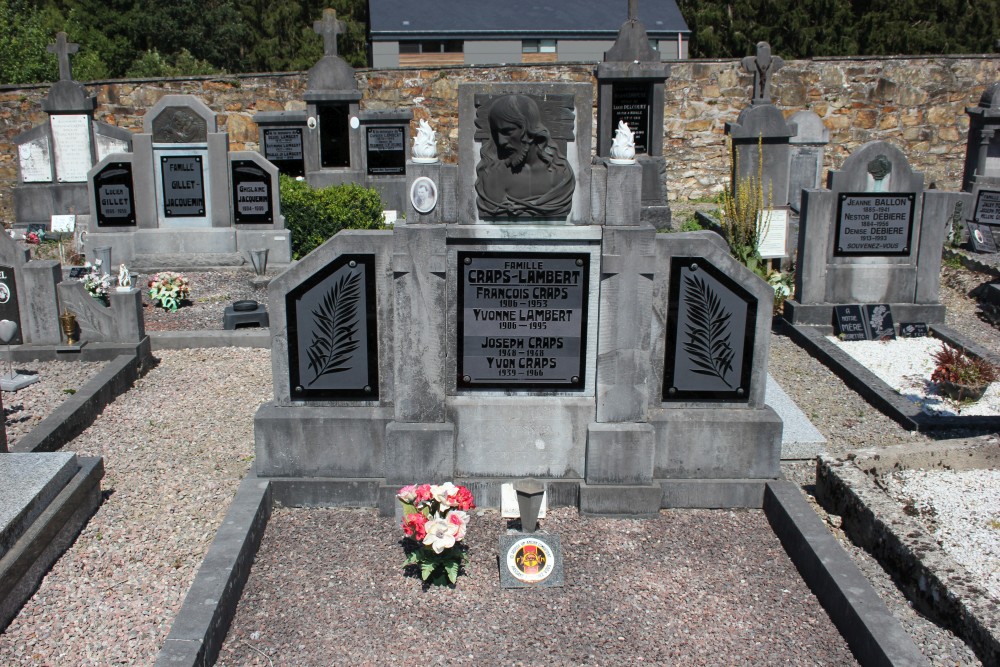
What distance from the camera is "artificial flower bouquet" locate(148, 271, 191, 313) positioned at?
11062 millimetres

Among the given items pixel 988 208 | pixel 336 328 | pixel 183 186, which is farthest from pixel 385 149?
pixel 336 328

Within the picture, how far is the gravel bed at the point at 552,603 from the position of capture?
4.64m

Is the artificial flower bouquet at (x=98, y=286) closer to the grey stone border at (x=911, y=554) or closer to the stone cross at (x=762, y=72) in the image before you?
the grey stone border at (x=911, y=554)

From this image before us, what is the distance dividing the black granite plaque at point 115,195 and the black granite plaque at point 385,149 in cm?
515

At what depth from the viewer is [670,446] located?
6.09 meters

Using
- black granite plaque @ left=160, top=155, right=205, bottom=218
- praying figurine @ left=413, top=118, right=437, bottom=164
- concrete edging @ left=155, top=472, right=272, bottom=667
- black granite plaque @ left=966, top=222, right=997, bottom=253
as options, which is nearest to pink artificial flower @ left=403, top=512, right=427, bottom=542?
concrete edging @ left=155, top=472, right=272, bottom=667

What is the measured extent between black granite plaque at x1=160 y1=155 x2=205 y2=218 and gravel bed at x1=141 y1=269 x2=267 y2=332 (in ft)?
3.10

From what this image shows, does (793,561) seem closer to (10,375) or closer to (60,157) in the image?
(10,375)

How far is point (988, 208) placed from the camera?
14008 millimetres

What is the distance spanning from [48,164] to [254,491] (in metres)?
13.5

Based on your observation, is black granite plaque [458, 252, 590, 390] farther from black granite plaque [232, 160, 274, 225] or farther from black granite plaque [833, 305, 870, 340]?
black granite plaque [232, 160, 274, 225]

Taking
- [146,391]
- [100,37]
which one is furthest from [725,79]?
[100,37]

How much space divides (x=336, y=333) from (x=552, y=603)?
2.26 metres

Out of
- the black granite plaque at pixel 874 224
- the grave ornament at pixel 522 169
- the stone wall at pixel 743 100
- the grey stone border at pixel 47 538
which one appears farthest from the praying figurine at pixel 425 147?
the stone wall at pixel 743 100
